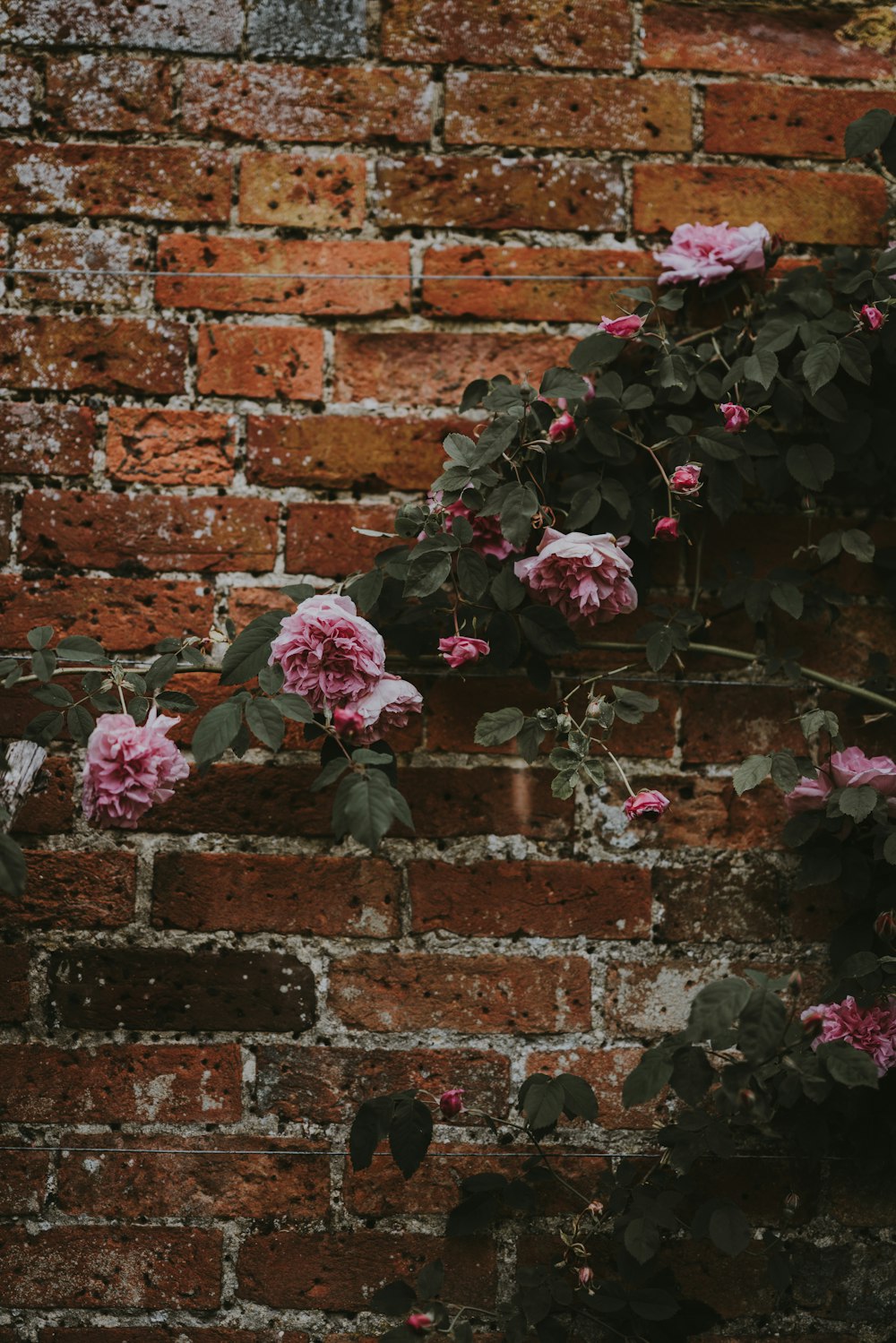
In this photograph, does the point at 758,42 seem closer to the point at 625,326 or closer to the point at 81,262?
the point at 625,326

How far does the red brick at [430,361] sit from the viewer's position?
1195 millimetres

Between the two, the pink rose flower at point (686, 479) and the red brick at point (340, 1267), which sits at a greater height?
the pink rose flower at point (686, 479)

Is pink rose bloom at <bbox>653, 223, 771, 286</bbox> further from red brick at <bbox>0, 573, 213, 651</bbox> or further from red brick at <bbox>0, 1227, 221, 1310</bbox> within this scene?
red brick at <bbox>0, 1227, 221, 1310</bbox>

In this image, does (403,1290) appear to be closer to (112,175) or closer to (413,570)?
(413,570)

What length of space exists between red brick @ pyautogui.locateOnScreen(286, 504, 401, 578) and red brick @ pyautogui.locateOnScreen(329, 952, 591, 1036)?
1.42ft

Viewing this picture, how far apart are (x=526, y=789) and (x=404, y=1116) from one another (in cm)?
36

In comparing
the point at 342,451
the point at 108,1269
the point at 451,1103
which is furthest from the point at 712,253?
the point at 108,1269

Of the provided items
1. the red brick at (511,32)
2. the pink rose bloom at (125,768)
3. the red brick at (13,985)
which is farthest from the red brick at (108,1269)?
the red brick at (511,32)

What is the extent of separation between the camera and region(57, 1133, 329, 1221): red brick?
1.09 m

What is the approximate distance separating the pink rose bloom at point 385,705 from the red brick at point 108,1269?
22.6 inches

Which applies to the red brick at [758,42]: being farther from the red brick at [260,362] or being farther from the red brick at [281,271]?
the red brick at [260,362]

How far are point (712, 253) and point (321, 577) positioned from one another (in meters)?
0.57

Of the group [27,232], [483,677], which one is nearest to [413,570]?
[483,677]

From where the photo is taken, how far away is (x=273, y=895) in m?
1.13
